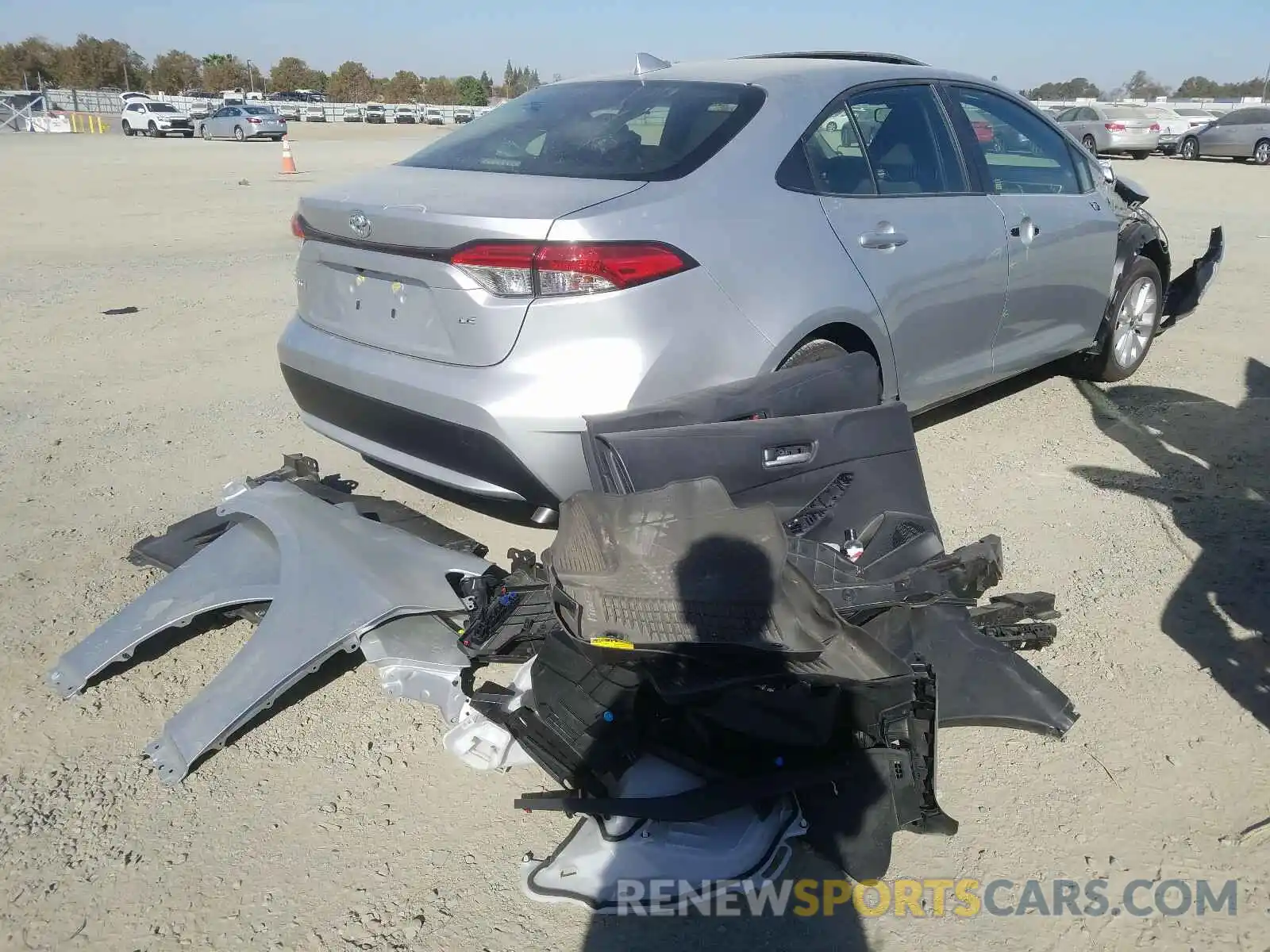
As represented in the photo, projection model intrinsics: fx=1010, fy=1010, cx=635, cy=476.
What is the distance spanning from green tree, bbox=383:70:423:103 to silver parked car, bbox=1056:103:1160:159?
2874 inches

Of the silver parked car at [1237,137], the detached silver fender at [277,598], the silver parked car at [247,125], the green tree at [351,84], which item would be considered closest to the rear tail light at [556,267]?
the detached silver fender at [277,598]

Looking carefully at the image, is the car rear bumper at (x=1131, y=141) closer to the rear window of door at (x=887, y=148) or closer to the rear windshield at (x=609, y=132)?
the rear window of door at (x=887, y=148)

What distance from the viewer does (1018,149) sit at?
4.92 meters

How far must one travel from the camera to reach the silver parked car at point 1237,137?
25.0 metres

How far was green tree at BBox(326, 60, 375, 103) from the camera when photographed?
3595 inches

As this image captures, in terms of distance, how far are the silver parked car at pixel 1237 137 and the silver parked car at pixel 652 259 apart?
25.2 m

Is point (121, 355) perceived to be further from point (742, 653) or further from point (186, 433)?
point (742, 653)

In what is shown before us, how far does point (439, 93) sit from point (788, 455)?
318 feet

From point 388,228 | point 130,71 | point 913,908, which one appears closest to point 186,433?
point 388,228

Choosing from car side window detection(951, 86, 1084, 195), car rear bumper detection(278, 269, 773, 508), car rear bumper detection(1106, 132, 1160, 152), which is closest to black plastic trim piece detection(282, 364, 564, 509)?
car rear bumper detection(278, 269, 773, 508)

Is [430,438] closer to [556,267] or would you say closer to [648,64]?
[556,267]

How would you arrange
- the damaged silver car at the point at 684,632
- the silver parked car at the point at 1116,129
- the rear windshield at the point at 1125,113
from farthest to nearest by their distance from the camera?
the rear windshield at the point at 1125,113, the silver parked car at the point at 1116,129, the damaged silver car at the point at 684,632

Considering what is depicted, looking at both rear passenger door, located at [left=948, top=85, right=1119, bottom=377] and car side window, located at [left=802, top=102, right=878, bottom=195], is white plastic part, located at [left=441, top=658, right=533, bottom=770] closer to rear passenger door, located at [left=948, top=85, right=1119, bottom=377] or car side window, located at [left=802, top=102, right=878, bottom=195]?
car side window, located at [left=802, top=102, right=878, bottom=195]

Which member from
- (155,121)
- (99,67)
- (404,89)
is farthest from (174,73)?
(155,121)
